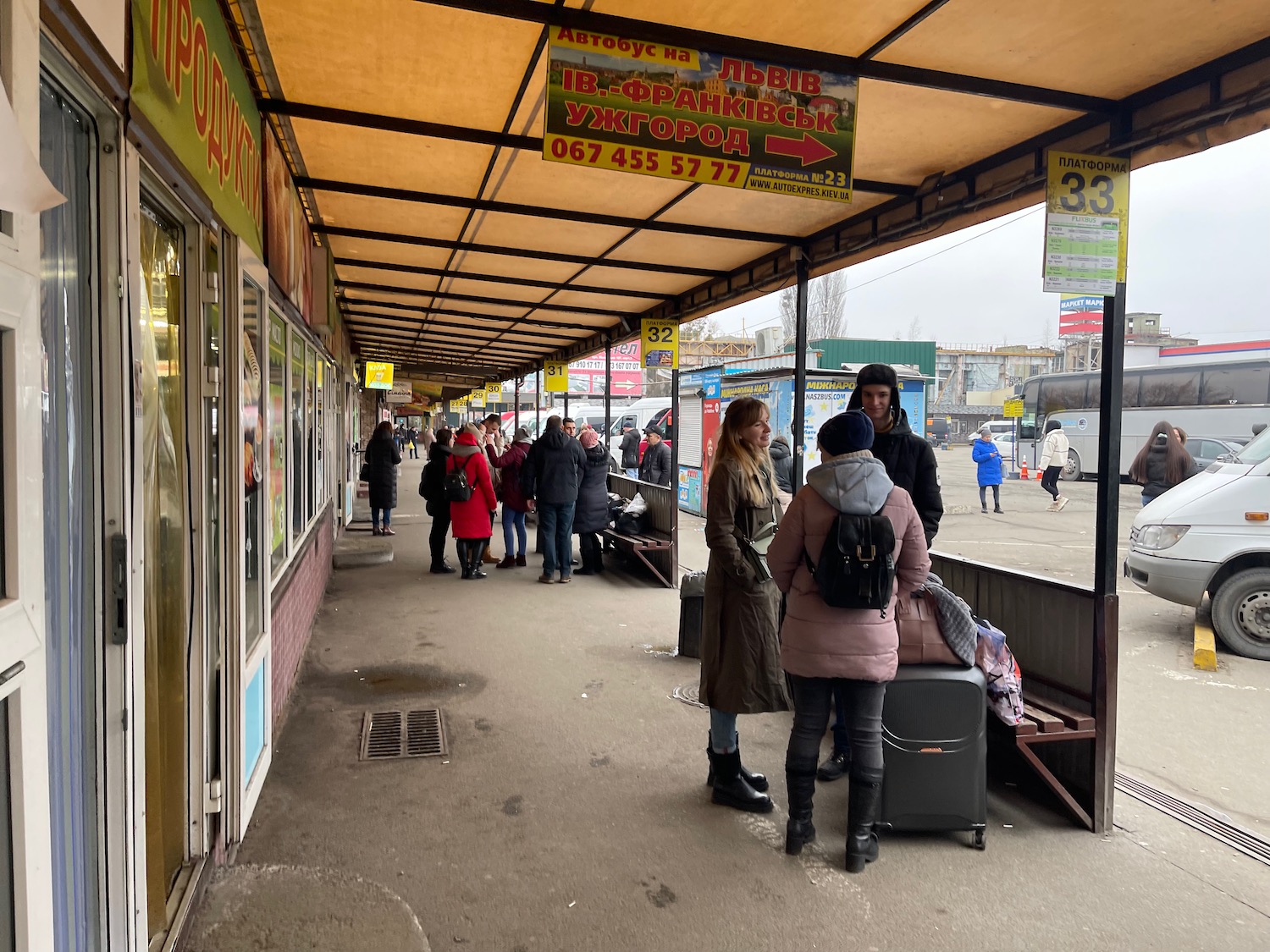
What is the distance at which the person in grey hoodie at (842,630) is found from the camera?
3248 millimetres

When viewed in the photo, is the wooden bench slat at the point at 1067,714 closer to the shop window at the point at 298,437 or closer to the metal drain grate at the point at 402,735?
the metal drain grate at the point at 402,735

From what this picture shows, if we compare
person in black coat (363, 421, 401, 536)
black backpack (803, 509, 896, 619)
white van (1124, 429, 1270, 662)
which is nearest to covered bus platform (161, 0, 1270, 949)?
black backpack (803, 509, 896, 619)

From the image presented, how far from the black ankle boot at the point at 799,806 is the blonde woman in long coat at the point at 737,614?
35 cm

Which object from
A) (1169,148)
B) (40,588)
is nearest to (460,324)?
(1169,148)

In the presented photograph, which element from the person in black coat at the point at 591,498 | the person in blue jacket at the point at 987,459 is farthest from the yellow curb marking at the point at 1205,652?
the person in blue jacket at the point at 987,459

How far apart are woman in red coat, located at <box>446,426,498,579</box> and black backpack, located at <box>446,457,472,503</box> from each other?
0.01m

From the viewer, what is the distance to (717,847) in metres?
3.51

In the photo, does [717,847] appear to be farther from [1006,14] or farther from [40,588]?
[1006,14]

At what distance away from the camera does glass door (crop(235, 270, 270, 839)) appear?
347 cm

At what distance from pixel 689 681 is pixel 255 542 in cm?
297

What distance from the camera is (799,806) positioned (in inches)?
136

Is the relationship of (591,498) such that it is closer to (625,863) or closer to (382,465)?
(382,465)

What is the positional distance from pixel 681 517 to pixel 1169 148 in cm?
1280

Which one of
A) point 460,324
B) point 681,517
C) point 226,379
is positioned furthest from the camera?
point 681,517
